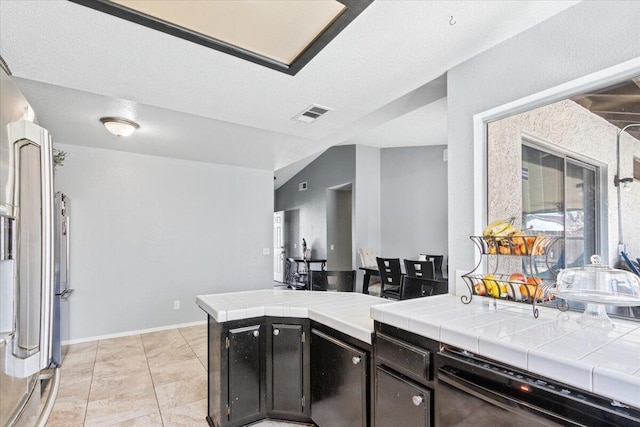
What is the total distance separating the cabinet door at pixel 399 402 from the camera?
1.32m

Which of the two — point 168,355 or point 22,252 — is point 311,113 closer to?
point 22,252

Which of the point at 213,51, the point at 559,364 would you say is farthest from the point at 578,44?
the point at 213,51

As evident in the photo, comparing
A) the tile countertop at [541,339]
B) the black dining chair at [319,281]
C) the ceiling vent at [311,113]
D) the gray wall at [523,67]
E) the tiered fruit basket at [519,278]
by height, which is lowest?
the black dining chair at [319,281]

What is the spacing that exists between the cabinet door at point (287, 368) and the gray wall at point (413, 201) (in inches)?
189

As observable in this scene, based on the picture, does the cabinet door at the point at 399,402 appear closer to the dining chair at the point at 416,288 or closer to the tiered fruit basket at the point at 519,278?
the tiered fruit basket at the point at 519,278

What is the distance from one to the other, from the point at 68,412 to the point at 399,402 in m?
2.59

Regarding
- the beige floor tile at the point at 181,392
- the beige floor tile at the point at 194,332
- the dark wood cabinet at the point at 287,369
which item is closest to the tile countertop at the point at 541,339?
the dark wood cabinet at the point at 287,369

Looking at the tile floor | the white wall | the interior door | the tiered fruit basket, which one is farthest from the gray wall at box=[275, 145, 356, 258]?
the tiered fruit basket

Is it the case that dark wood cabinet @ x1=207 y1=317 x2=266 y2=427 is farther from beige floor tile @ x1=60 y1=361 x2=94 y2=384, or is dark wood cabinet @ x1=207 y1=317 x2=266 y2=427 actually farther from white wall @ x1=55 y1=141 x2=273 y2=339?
white wall @ x1=55 y1=141 x2=273 y2=339

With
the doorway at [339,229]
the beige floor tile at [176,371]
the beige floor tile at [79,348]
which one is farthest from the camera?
the doorway at [339,229]

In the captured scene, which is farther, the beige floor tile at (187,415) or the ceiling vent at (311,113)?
the ceiling vent at (311,113)

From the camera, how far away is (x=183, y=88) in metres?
2.43

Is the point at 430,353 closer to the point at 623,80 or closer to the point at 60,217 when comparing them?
the point at 623,80

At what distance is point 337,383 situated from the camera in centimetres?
187
